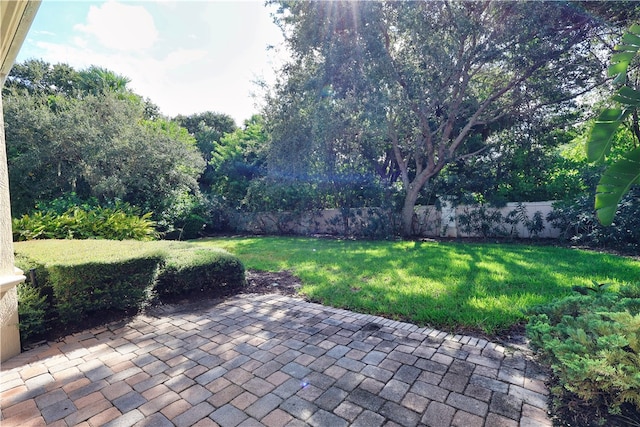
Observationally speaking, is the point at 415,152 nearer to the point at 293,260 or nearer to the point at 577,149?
the point at 293,260

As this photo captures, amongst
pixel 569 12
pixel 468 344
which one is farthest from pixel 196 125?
pixel 468 344

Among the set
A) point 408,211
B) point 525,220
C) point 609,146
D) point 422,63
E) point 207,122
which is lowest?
point 525,220

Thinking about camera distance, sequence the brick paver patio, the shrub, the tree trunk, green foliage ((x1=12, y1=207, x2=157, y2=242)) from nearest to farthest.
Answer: the brick paver patio → the shrub → green foliage ((x1=12, y1=207, x2=157, y2=242)) → the tree trunk

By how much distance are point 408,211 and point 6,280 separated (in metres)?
10.2

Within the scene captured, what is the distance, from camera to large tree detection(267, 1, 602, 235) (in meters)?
7.35

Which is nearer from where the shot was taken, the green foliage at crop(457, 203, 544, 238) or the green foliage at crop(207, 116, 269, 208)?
the green foliage at crop(457, 203, 544, 238)

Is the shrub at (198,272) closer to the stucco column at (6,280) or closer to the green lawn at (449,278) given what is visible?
the green lawn at (449,278)

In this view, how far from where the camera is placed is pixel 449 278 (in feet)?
16.2

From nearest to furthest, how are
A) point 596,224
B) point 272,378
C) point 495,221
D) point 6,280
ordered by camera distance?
point 272,378 < point 6,280 < point 596,224 < point 495,221

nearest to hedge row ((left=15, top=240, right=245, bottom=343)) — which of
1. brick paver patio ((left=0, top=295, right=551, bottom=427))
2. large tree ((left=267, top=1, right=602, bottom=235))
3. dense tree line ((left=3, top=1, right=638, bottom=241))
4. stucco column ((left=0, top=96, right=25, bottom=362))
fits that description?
stucco column ((left=0, top=96, right=25, bottom=362))

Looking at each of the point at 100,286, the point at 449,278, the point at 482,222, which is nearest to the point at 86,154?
the point at 100,286

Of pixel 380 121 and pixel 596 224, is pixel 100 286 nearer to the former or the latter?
pixel 380 121

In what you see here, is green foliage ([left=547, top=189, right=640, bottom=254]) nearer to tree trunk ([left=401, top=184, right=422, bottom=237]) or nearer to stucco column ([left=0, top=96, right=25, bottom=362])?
tree trunk ([left=401, top=184, right=422, bottom=237])

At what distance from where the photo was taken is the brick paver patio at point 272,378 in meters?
2.01
